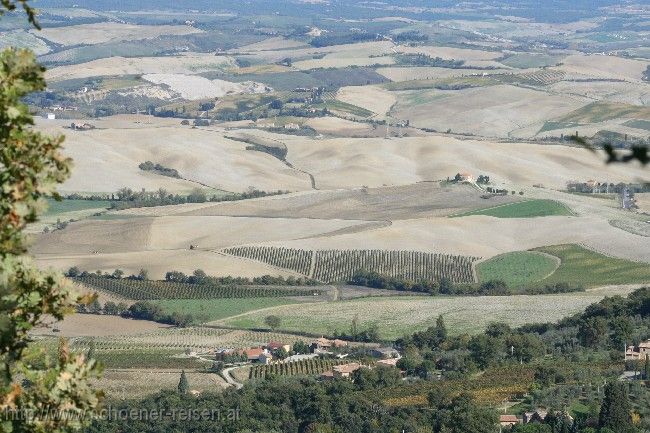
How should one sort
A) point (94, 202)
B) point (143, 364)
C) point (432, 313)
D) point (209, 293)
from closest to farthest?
point (143, 364), point (432, 313), point (209, 293), point (94, 202)

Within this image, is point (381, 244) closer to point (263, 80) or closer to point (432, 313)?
point (432, 313)

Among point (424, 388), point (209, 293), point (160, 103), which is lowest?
point (160, 103)

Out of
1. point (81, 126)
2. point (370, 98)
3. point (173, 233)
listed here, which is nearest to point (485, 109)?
point (370, 98)

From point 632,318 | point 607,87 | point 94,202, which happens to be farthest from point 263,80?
point 632,318

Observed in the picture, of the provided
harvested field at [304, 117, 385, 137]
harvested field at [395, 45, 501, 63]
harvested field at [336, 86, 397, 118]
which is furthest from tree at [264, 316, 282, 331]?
harvested field at [395, 45, 501, 63]

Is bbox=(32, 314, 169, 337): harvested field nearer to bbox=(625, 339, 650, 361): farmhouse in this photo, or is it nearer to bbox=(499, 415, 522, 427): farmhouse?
bbox=(625, 339, 650, 361): farmhouse
